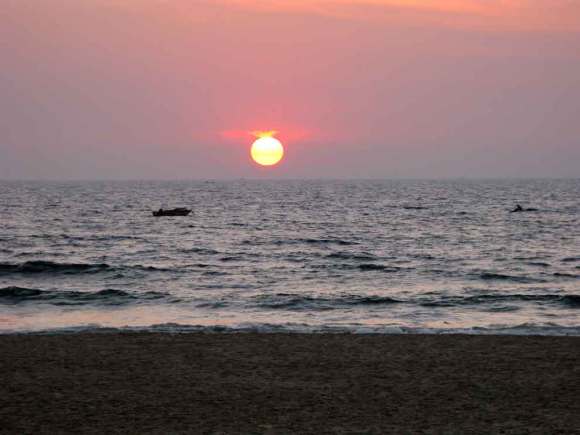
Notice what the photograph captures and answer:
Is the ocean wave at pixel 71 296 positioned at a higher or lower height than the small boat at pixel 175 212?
higher

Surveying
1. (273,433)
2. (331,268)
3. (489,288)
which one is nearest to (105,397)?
(273,433)

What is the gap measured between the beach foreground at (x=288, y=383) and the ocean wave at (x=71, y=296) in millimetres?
9332

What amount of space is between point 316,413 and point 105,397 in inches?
132

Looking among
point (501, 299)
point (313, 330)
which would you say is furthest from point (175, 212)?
point (313, 330)

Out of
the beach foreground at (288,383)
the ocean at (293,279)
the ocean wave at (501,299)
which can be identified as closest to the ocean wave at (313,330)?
the ocean at (293,279)

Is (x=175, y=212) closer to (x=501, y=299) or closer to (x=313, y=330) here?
(x=501, y=299)

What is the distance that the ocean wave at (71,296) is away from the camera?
2477 cm

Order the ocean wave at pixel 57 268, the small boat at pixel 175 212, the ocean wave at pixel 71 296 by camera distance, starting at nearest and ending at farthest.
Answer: the ocean wave at pixel 71 296, the ocean wave at pixel 57 268, the small boat at pixel 175 212

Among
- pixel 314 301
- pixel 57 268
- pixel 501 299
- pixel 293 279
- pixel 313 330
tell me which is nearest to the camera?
pixel 313 330

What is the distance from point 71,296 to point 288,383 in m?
16.8

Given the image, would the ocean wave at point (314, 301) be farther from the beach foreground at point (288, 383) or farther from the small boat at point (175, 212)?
the small boat at point (175, 212)

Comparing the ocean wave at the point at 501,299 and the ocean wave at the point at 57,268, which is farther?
the ocean wave at the point at 57,268

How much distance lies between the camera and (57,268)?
35.4 metres

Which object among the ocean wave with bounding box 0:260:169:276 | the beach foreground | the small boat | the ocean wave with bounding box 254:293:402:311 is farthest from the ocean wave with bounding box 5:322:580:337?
the small boat
